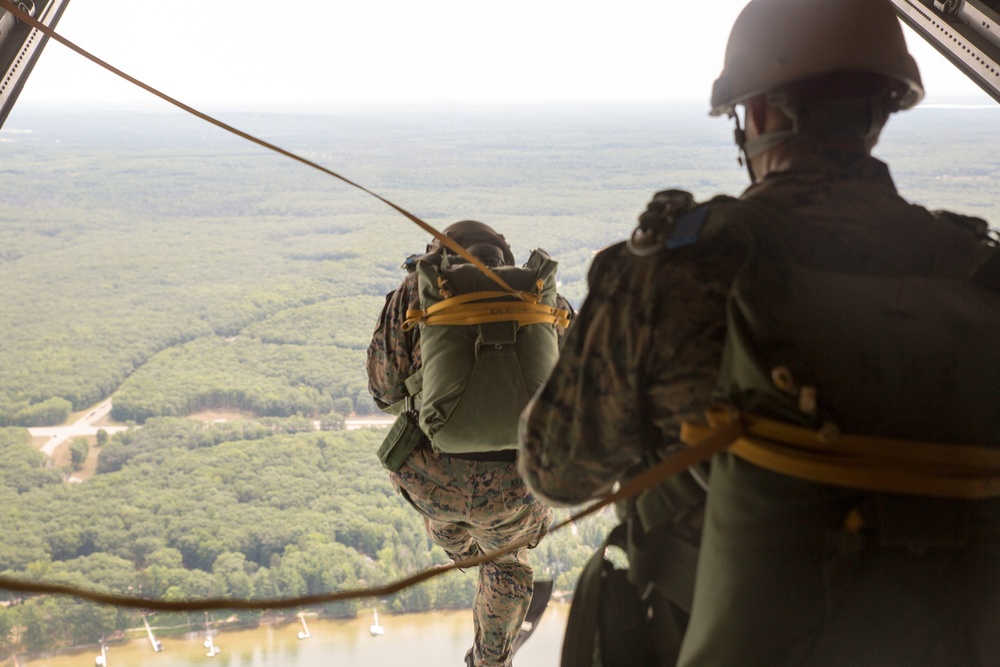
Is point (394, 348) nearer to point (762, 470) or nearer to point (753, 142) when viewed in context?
point (753, 142)

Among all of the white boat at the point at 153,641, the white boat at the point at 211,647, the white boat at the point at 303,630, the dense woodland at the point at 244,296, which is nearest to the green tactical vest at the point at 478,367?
the white boat at the point at 303,630

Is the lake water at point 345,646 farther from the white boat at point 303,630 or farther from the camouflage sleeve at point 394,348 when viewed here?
the camouflage sleeve at point 394,348

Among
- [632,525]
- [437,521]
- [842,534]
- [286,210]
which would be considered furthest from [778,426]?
[286,210]

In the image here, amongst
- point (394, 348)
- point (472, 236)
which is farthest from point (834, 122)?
point (394, 348)

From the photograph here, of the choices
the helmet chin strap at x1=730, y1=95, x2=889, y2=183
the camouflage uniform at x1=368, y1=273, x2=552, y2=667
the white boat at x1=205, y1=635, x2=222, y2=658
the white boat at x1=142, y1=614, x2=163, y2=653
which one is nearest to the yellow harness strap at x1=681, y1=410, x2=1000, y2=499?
the helmet chin strap at x1=730, y1=95, x2=889, y2=183

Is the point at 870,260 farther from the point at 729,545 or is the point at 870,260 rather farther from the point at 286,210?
the point at 286,210

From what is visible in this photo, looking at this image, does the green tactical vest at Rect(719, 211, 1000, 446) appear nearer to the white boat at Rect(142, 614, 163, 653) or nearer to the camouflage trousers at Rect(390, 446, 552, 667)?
the camouflage trousers at Rect(390, 446, 552, 667)
